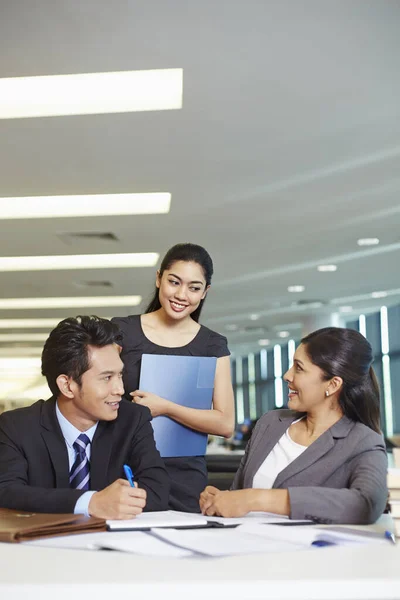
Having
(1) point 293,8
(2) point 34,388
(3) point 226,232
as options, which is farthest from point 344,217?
(2) point 34,388

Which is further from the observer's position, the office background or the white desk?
the office background

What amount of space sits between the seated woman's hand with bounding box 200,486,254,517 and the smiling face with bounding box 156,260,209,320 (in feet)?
2.88

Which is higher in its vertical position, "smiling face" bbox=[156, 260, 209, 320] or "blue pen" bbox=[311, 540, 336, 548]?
"smiling face" bbox=[156, 260, 209, 320]

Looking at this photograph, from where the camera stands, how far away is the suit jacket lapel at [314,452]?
2047 millimetres

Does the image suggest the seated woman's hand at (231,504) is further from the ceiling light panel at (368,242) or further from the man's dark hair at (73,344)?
the ceiling light panel at (368,242)

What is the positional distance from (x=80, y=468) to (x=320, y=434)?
660mm

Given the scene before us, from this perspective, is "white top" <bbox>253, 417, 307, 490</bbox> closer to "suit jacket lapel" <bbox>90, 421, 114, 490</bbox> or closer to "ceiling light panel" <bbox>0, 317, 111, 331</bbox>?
"suit jacket lapel" <bbox>90, 421, 114, 490</bbox>

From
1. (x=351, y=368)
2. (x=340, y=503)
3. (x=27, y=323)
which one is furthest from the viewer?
(x=27, y=323)

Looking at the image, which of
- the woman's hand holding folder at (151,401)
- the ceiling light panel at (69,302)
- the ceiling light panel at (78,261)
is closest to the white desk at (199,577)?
the woman's hand holding folder at (151,401)

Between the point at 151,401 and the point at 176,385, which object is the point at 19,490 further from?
the point at 176,385

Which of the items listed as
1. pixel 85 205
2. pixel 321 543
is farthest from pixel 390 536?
pixel 85 205

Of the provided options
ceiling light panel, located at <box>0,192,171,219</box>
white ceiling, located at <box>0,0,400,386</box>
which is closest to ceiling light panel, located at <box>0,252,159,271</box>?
white ceiling, located at <box>0,0,400,386</box>

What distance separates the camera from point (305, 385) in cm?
221

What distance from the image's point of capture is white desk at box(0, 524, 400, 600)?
1017 mm
